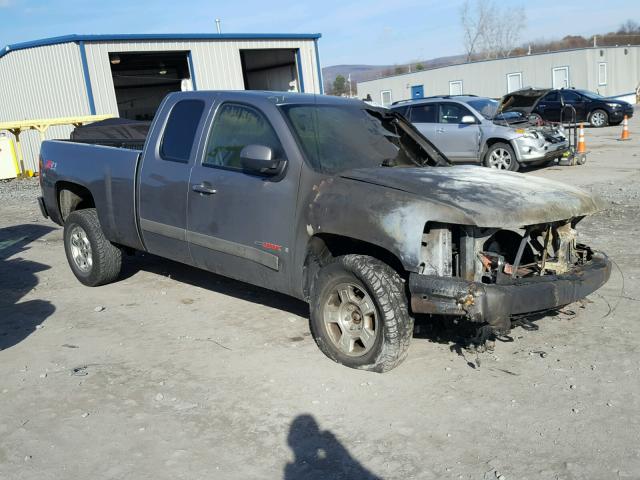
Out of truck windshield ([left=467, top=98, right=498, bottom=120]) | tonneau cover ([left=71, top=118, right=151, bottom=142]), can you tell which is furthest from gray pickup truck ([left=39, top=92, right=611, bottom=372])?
truck windshield ([left=467, top=98, right=498, bottom=120])

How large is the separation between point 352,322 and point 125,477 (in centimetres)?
180

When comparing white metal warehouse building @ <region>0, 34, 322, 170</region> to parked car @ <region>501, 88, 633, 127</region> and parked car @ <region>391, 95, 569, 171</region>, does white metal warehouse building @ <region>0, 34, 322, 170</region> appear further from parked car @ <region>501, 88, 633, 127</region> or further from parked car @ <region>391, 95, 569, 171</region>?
parked car @ <region>391, 95, 569, 171</region>

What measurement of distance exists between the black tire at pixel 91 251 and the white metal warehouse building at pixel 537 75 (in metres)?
34.4

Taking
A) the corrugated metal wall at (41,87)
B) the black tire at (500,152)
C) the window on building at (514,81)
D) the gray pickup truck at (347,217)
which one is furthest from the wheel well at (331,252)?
the window on building at (514,81)

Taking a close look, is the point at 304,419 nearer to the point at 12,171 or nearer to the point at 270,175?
the point at 270,175

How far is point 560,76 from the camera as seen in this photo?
40250 millimetres

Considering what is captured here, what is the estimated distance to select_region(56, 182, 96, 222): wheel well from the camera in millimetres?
6867

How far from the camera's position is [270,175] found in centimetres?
474

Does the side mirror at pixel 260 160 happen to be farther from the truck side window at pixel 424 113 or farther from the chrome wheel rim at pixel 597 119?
the chrome wheel rim at pixel 597 119

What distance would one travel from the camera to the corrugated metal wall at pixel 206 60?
20.8m

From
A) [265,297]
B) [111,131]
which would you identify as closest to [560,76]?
[111,131]

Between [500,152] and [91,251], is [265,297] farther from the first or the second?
[500,152]

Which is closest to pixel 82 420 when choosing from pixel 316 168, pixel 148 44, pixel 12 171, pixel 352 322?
pixel 352 322

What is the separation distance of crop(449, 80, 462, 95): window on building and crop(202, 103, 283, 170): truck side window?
4111 centimetres
